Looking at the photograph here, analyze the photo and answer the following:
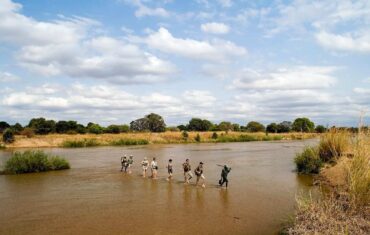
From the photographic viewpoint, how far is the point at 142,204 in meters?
17.0

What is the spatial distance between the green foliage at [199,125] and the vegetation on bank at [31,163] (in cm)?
8686

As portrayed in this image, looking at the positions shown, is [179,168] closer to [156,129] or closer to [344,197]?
[344,197]

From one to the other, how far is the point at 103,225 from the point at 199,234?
11.9 ft

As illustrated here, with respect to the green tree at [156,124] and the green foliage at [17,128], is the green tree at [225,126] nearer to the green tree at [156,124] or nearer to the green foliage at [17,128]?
the green tree at [156,124]

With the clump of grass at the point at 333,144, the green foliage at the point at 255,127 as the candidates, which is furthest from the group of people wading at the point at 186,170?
the green foliage at the point at 255,127

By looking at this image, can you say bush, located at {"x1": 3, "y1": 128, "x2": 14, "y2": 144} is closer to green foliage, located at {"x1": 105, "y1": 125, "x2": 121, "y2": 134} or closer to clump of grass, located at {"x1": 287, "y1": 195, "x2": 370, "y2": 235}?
green foliage, located at {"x1": 105, "y1": 125, "x2": 121, "y2": 134}

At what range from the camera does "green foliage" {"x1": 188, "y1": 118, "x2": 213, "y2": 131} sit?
117m

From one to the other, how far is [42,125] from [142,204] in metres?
82.4

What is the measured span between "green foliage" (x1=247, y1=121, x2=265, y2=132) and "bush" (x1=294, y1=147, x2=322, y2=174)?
99869 mm

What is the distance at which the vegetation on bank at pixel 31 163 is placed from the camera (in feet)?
94.5

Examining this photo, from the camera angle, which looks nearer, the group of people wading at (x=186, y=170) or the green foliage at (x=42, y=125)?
the group of people wading at (x=186, y=170)

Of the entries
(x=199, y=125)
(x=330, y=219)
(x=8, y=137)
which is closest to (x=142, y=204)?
(x=330, y=219)

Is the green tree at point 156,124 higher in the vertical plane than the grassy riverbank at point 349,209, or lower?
higher

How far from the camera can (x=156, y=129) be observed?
4326 inches
